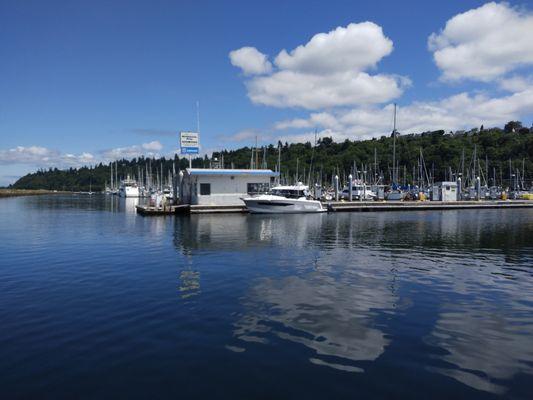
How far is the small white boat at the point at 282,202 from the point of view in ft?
175

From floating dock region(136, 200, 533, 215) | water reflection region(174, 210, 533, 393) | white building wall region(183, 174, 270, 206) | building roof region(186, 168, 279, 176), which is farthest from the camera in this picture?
white building wall region(183, 174, 270, 206)

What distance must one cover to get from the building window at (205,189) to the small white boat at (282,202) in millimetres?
5936

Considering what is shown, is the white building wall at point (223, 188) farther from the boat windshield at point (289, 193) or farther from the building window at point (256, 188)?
the boat windshield at point (289, 193)

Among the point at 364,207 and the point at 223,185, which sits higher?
the point at 223,185

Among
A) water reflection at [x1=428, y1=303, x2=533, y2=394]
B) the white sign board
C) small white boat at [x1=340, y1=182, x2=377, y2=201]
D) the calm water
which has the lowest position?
water reflection at [x1=428, y1=303, x2=533, y2=394]

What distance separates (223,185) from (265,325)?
150 feet

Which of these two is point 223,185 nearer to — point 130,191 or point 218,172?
point 218,172

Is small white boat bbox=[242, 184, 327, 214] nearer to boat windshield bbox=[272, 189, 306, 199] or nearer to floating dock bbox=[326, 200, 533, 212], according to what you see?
boat windshield bbox=[272, 189, 306, 199]

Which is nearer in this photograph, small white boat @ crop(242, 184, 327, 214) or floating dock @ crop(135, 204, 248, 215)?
floating dock @ crop(135, 204, 248, 215)

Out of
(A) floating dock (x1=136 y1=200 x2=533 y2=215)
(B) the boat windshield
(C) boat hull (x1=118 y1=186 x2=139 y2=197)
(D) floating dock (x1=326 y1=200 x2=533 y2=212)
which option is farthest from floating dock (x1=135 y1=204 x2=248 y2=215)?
(C) boat hull (x1=118 y1=186 x2=139 y2=197)

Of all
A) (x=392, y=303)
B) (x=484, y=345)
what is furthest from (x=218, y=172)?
(x=484, y=345)

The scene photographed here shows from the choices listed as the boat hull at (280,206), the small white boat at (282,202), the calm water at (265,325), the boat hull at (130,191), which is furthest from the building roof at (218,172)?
the boat hull at (130,191)

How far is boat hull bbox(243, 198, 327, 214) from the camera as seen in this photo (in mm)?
53188

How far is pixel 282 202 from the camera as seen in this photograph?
54750 mm
